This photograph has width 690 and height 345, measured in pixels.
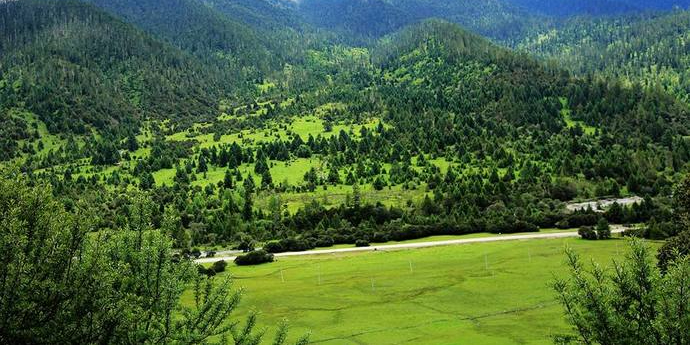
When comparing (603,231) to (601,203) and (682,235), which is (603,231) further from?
(601,203)

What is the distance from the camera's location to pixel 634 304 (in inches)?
992

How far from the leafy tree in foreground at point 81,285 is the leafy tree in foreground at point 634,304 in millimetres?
12042

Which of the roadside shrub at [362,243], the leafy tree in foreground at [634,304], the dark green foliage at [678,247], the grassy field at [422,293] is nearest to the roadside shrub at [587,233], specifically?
the grassy field at [422,293]

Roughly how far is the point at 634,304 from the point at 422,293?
176ft

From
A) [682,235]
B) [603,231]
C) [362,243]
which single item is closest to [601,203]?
[603,231]

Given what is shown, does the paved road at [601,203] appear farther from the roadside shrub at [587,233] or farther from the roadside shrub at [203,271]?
the roadside shrub at [203,271]

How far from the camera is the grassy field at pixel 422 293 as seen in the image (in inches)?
2341

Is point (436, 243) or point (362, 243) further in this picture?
point (362, 243)

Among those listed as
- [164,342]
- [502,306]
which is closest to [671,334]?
[164,342]

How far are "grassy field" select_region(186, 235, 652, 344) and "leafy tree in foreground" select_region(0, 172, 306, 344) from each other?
87.4 ft

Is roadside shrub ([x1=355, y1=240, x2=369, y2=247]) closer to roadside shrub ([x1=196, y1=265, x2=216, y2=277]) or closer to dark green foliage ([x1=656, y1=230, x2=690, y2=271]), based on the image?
roadside shrub ([x1=196, y1=265, x2=216, y2=277])

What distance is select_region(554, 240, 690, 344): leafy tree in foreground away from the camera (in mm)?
23188

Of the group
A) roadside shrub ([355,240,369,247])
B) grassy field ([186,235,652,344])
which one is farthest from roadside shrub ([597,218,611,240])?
roadside shrub ([355,240,369,247])

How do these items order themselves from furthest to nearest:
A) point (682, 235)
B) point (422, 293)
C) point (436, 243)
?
1. point (436, 243)
2. point (422, 293)
3. point (682, 235)
